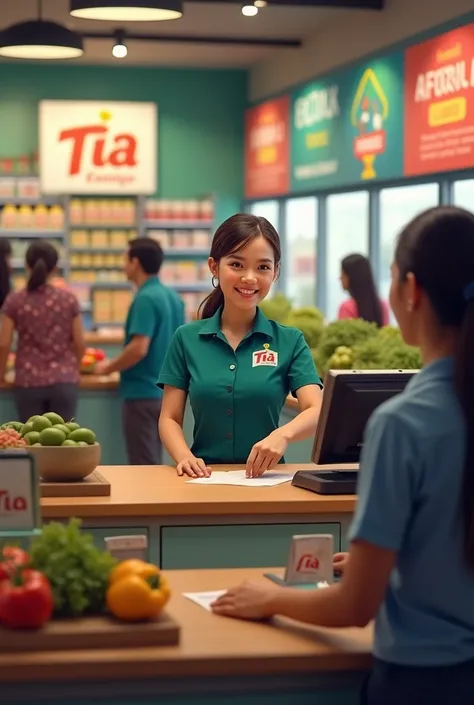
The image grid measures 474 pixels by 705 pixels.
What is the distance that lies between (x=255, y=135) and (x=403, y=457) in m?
12.9

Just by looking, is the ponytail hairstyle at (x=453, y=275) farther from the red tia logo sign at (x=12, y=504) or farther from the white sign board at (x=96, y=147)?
the white sign board at (x=96, y=147)

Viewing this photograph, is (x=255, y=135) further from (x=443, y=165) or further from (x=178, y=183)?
(x=443, y=165)

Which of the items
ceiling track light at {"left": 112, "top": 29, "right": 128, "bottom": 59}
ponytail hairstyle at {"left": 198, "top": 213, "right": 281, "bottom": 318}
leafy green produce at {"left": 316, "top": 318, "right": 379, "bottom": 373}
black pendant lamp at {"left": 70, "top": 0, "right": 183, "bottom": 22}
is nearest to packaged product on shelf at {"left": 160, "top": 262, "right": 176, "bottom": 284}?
ceiling track light at {"left": 112, "top": 29, "right": 128, "bottom": 59}

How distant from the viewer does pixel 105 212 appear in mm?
13875

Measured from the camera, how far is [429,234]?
1.91 metres

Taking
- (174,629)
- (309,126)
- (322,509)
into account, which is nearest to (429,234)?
(174,629)

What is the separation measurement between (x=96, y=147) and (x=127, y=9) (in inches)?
277

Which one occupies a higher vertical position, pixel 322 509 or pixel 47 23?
pixel 47 23

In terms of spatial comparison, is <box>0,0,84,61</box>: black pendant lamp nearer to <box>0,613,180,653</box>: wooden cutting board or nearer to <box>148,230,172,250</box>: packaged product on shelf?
<box>148,230,172,250</box>: packaged product on shelf

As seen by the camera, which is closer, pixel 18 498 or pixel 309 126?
pixel 18 498

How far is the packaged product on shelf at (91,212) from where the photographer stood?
1383 centimetres

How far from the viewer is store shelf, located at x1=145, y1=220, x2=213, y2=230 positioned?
14.2 meters

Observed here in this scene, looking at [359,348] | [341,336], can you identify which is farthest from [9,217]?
[359,348]

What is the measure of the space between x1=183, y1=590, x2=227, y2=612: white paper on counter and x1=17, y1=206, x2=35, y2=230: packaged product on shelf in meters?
11.6
